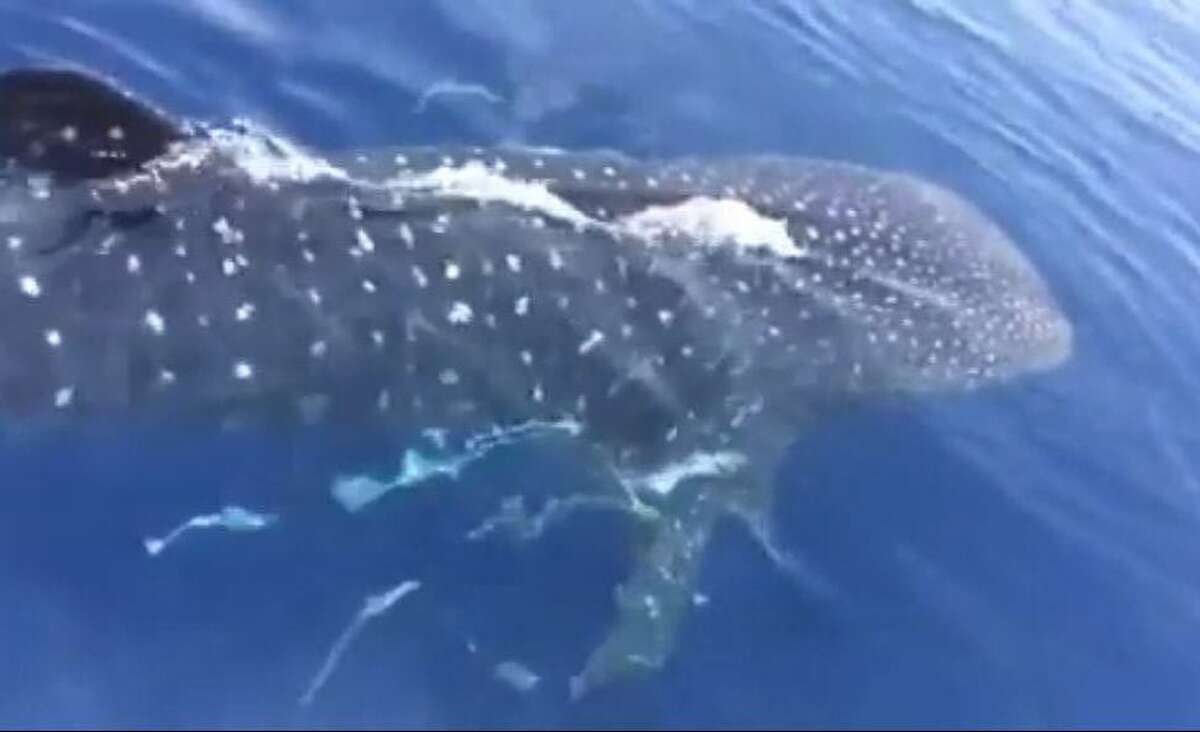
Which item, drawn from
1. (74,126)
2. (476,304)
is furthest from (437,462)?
(74,126)

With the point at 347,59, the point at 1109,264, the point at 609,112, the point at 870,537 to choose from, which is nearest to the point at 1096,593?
the point at 870,537

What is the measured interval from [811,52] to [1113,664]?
8246 mm

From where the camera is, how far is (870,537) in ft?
37.5

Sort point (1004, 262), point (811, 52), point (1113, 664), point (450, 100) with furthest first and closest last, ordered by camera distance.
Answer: point (811, 52) < point (450, 100) < point (1004, 262) < point (1113, 664)

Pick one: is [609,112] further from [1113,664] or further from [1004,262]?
[1113,664]

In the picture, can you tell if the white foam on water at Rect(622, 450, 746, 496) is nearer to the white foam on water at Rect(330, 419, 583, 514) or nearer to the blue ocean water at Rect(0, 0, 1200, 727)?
the blue ocean water at Rect(0, 0, 1200, 727)

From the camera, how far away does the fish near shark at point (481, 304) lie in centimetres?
1033

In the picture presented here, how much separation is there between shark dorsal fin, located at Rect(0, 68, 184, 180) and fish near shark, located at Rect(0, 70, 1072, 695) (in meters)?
0.01

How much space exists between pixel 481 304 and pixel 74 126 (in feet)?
8.42

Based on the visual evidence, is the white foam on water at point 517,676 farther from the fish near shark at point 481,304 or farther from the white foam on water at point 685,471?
the white foam on water at point 685,471

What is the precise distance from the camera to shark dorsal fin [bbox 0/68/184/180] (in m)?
10.0

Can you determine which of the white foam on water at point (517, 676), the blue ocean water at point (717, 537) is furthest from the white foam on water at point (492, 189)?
the white foam on water at point (517, 676)

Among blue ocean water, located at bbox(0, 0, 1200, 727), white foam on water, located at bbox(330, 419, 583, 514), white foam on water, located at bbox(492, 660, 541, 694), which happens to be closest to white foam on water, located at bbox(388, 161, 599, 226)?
white foam on water, located at bbox(330, 419, 583, 514)

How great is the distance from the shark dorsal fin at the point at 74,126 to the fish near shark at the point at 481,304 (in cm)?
1
